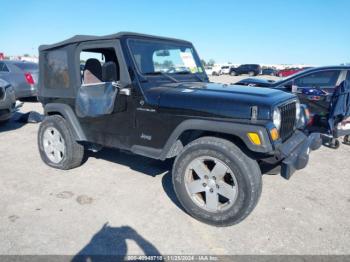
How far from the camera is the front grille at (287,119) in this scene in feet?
10.8

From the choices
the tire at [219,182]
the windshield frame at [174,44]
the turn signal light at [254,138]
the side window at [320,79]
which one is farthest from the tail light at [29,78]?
the turn signal light at [254,138]

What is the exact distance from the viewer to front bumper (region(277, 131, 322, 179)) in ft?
10.0

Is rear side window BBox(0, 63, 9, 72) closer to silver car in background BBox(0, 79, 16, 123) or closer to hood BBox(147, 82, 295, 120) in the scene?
silver car in background BBox(0, 79, 16, 123)

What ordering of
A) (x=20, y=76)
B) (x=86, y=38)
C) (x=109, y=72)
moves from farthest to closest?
(x=20, y=76) → (x=86, y=38) → (x=109, y=72)

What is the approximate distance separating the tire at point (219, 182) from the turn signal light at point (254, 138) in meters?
0.21

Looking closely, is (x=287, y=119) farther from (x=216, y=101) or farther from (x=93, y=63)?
(x=93, y=63)

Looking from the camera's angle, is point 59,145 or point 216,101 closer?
point 216,101

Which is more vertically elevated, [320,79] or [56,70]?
[56,70]

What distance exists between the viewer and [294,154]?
3219 mm

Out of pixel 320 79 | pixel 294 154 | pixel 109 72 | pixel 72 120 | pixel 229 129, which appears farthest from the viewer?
pixel 320 79

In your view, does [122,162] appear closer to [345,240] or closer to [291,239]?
[291,239]

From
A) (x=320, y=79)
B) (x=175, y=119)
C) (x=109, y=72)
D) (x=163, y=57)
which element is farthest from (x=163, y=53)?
(x=320, y=79)

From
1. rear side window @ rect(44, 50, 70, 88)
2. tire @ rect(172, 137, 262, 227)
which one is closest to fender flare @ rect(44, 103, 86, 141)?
rear side window @ rect(44, 50, 70, 88)

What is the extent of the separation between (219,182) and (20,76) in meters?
9.74
